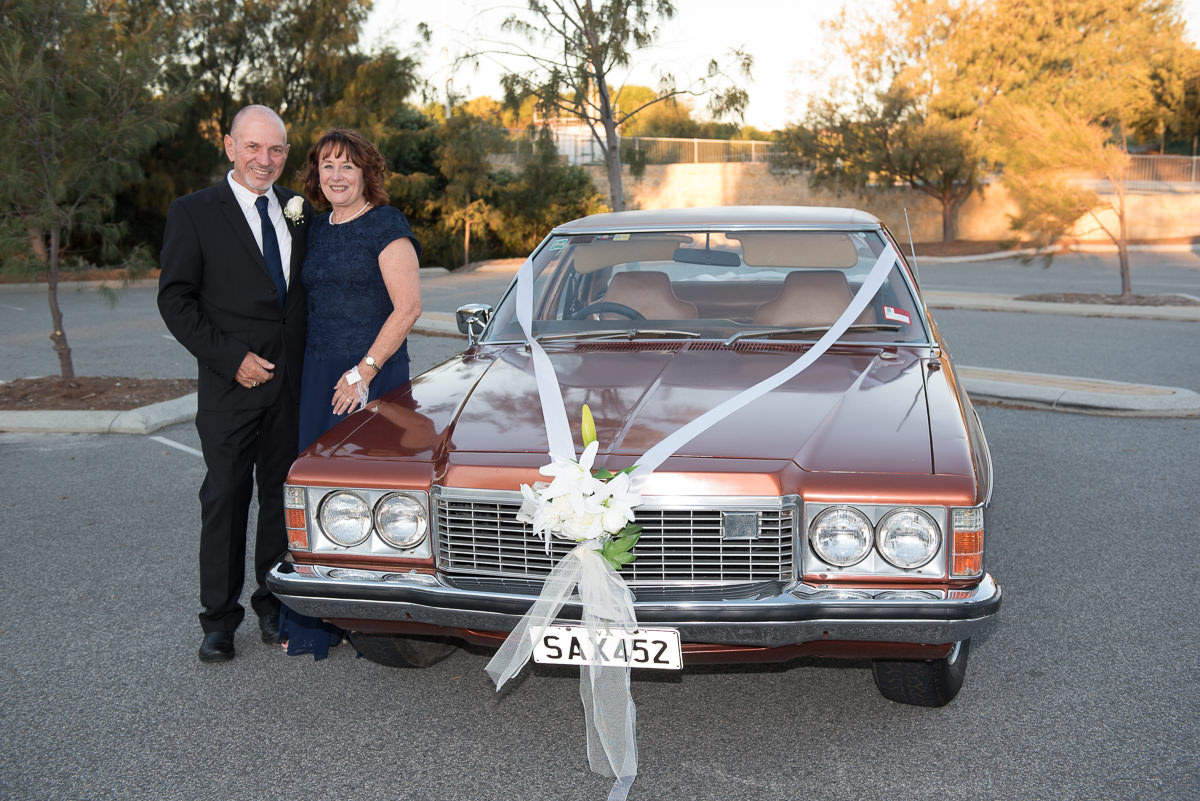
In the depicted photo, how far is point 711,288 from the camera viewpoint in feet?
16.2

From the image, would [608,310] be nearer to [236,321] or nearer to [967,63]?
[236,321]

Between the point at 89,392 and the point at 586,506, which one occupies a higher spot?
the point at 586,506

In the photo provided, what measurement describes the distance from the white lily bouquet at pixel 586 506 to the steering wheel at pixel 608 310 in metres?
1.67

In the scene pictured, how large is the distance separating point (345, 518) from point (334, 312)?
1113 millimetres

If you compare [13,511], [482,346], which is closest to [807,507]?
[482,346]

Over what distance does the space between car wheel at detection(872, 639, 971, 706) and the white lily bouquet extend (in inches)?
39.5

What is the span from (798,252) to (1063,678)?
1991 millimetres

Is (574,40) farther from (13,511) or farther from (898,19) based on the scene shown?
(898,19)

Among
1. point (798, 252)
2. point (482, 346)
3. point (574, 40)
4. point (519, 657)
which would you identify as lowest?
point (519, 657)

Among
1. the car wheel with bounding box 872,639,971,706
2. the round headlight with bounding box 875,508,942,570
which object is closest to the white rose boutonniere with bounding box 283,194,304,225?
the round headlight with bounding box 875,508,942,570

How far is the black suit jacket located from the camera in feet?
12.3

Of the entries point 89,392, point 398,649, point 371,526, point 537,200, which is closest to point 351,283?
point 371,526

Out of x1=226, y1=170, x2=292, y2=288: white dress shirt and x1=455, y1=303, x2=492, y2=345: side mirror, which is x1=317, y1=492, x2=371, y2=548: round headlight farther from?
x1=455, y1=303, x2=492, y2=345: side mirror

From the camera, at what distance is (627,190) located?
35562mm
